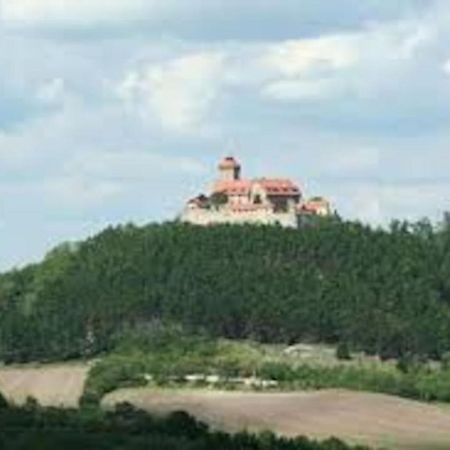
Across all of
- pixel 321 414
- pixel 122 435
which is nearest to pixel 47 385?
pixel 321 414

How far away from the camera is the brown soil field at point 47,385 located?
14712 centimetres

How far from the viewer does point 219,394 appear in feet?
473

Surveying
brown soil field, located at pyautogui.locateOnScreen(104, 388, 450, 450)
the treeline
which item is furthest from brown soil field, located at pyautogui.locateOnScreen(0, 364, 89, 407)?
the treeline

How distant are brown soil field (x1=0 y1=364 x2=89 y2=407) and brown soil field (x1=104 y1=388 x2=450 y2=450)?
215 inches

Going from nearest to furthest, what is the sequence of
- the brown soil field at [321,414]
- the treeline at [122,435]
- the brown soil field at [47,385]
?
the treeline at [122,435]
the brown soil field at [321,414]
the brown soil field at [47,385]

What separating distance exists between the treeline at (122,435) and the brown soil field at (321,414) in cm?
1063

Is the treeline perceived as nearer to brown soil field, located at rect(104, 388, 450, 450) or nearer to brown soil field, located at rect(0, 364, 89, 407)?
brown soil field, located at rect(104, 388, 450, 450)

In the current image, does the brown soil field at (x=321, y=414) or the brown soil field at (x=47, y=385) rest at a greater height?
the brown soil field at (x=47, y=385)

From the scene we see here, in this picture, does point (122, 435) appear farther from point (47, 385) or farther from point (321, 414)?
point (47, 385)

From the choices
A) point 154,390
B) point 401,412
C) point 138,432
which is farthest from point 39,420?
point 154,390

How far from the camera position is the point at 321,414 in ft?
386

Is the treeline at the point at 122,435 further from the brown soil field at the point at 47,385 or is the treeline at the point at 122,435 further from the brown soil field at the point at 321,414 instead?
the brown soil field at the point at 47,385

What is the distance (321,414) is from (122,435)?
47.0 meters

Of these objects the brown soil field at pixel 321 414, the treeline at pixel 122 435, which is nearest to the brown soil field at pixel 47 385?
the brown soil field at pixel 321 414
